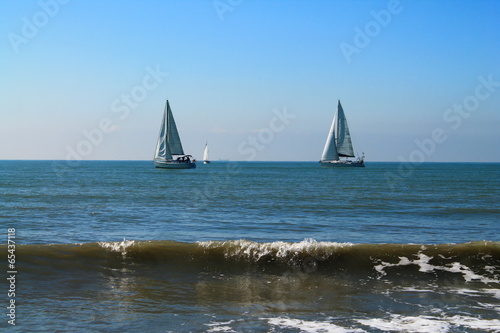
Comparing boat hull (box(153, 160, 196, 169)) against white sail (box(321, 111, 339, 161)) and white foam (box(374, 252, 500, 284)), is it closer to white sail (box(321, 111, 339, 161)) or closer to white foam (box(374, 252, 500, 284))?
white sail (box(321, 111, 339, 161))

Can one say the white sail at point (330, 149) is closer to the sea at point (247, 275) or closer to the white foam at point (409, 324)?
the sea at point (247, 275)

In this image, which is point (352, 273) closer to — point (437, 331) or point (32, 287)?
point (437, 331)

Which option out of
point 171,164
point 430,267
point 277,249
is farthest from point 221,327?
point 171,164

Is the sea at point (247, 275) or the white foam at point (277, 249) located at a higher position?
the white foam at point (277, 249)

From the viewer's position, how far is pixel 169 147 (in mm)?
110312

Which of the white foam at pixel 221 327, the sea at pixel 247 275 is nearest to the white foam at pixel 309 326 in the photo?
the sea at pixel 247 275

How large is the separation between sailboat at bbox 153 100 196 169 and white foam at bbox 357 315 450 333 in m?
100.0

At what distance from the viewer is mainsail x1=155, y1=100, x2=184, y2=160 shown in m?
108

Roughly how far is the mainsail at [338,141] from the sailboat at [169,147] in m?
36.8

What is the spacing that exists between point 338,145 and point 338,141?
124 cm

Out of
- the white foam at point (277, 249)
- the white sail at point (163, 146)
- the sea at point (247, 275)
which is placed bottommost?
the sea at point (247, 275)

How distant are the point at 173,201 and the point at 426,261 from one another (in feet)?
93.4

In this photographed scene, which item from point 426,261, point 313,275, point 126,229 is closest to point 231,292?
point 313,275

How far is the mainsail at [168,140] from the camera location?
108 m
